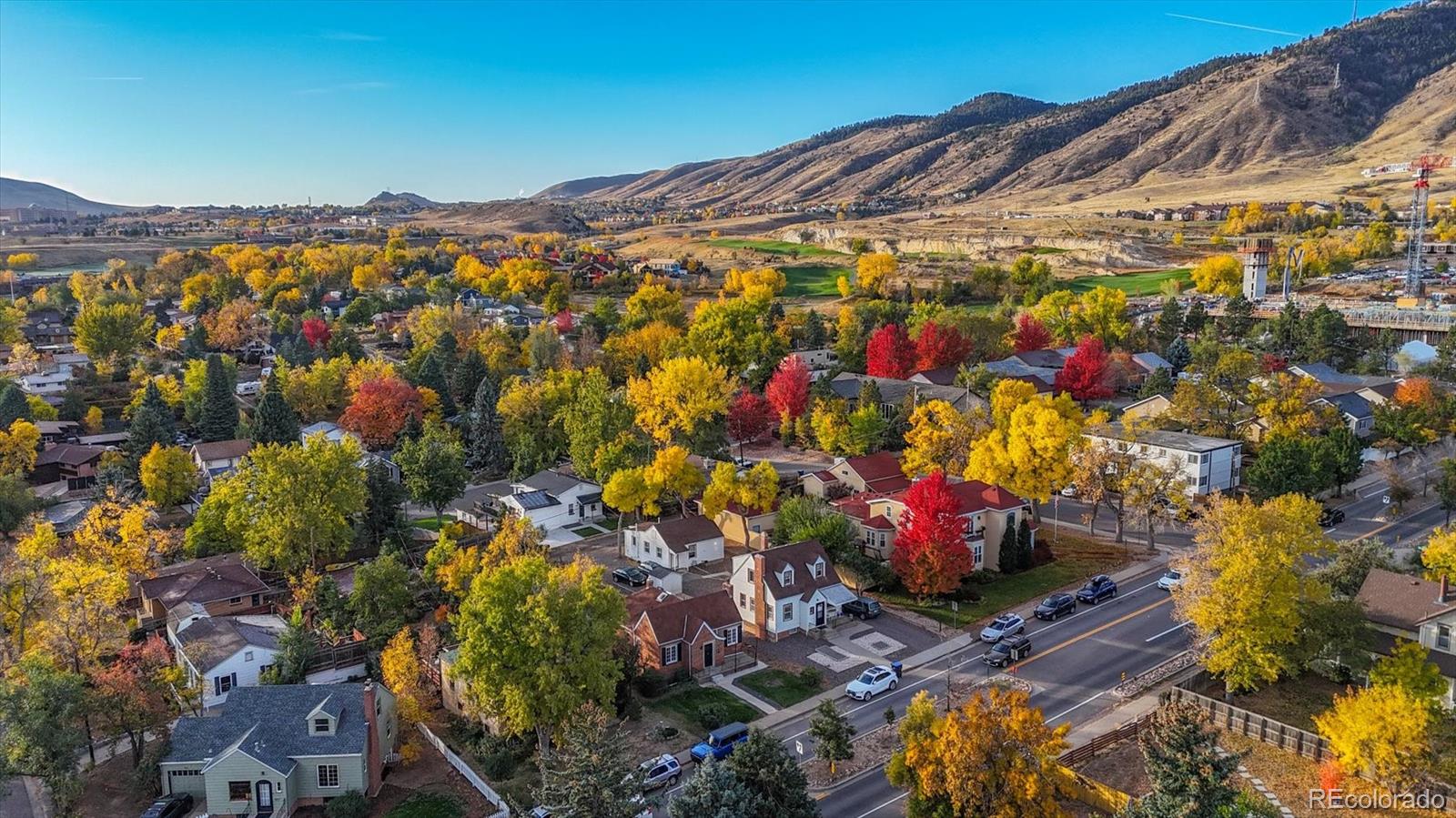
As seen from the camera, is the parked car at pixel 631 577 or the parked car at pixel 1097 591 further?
the parked car at pixel 631 577

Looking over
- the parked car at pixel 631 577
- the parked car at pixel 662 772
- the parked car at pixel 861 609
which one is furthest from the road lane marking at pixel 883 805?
the parked car at pixel 631 577

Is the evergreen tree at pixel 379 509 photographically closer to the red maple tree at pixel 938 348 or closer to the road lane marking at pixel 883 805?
the road lane marking at pixel 883 805

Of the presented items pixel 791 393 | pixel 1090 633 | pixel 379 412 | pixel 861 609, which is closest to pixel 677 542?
pixel 861 609

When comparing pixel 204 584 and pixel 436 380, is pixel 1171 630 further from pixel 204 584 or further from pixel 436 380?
pixel 436 380

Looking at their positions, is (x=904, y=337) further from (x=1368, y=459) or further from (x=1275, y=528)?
(x=1275, y=528)

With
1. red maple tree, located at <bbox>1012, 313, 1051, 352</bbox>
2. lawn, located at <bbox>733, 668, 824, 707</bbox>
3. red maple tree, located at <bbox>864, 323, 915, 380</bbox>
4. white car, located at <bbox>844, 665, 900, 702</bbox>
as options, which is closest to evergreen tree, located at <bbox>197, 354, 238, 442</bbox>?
red maple tree, located at <bbox>864, 323, 915, 380</bbox>

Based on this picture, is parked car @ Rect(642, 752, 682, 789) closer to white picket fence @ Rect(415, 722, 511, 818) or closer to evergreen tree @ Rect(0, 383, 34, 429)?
white picket fence @ Rect(415, 722, 511, 818)

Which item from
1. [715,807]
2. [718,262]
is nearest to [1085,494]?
[715,807]
